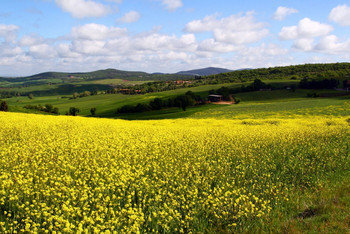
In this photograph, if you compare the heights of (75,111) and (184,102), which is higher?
(184,102)

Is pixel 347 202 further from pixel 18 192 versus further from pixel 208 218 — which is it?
pixel 18 192

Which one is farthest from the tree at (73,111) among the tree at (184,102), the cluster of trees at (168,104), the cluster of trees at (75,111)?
the tree at (184,102)

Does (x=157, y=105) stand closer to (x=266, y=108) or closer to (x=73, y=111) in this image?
(x=73, y=111)

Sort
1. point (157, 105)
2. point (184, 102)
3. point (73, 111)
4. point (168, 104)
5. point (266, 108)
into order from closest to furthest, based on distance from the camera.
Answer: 1. point (266, 108)
2. point (184, 102)
3. point (168, 104)
4. point (157, 105)
5. point (73, 111)

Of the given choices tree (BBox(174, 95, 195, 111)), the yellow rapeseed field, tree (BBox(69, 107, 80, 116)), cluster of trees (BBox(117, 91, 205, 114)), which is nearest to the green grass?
tree (BBox(174, 95, 195, 111))

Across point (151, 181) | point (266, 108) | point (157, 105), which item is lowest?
point (266, 108)

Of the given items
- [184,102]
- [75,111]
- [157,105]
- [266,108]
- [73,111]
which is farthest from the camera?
[75,111]

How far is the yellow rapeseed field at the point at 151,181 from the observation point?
5.34 metres

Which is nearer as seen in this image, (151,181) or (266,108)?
(151,181)

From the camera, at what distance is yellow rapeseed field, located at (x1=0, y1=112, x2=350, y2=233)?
5.34 meters

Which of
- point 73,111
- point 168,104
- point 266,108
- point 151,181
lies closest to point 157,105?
point 168,104

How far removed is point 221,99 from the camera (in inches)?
4092

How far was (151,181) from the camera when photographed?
755 cm

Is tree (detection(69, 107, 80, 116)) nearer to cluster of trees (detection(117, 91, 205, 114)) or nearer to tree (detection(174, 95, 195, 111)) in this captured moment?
cluster of trees (detection(117, 91, 205, 114))
